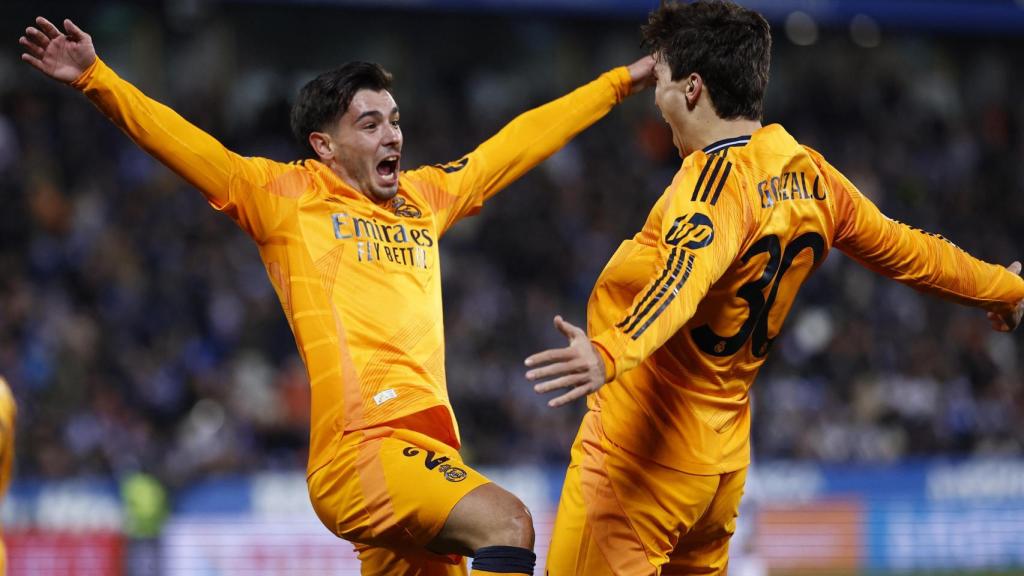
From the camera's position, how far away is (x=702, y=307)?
472 cm

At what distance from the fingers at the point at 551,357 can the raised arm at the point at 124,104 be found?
181 cm

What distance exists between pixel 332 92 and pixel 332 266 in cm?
76

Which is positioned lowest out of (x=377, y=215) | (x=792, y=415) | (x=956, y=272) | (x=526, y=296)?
(x=956, y=272)

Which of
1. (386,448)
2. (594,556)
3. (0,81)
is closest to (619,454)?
(594,556)

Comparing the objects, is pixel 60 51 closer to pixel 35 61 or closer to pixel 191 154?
pixel 35 61

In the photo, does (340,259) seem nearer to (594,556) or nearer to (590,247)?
(594,556)

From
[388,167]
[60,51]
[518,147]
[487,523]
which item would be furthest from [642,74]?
[60,51]

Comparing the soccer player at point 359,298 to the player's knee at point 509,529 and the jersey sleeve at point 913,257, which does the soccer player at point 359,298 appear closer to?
the player's knee at point 509,529

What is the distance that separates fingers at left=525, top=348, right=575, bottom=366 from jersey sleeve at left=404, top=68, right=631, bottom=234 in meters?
1.93

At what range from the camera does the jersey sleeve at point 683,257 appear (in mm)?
4168

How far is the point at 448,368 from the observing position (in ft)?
53.7

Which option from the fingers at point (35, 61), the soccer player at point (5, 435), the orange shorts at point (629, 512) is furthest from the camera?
the soccer player at point (5, 435)

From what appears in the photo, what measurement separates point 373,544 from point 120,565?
8159 millimetres

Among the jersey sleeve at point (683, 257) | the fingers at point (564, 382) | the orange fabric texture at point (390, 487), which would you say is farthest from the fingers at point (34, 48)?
the fingers at point (564, 382)
